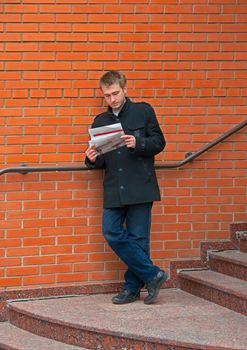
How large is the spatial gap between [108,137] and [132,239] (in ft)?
2.83

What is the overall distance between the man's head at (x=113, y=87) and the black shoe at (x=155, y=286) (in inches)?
51.5

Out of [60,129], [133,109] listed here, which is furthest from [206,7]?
[60,129]

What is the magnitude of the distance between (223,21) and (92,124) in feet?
4.63

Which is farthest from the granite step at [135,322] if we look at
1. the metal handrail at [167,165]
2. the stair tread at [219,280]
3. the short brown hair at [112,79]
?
the short brown hair at [112,79]

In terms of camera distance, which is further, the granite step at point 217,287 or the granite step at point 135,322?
the granite step at point 217,287

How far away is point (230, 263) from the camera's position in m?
6.34

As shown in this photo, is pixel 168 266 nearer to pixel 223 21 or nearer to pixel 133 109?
pixel 133 109

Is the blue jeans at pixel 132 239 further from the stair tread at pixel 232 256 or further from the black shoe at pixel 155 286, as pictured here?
the stair tread at pixel 232 256

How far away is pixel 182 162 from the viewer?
21.0ft

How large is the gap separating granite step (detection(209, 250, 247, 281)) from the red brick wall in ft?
0.53

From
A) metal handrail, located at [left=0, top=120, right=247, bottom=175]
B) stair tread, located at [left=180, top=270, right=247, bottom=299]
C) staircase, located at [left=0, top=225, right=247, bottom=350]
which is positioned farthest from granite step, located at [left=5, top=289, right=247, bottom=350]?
metal handrail, located at [left=0, top=120, right=247, bottom=175]

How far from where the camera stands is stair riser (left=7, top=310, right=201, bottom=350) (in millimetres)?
5023

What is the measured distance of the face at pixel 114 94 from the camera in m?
5.88

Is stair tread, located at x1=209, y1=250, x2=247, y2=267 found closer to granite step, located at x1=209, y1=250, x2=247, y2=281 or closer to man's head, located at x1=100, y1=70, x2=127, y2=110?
granite step, located at x1=209, y1=250, x2=247, y2=281
